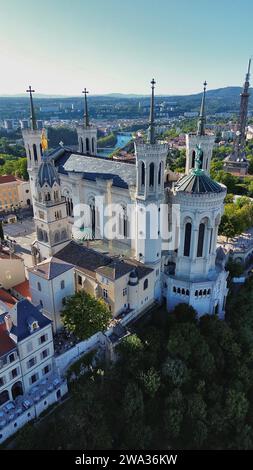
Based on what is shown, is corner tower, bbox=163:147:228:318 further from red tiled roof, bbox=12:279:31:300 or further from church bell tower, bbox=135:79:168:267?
red tiled roof, bbox=12:279:31:300

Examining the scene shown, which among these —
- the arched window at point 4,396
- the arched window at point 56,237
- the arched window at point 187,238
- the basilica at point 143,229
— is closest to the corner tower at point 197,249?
the arched window at point 187,238

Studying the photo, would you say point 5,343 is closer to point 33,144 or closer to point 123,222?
point 123,222

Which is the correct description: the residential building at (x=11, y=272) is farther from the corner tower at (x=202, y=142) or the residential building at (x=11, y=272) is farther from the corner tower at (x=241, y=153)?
the corner tower at (x=241, y=153)

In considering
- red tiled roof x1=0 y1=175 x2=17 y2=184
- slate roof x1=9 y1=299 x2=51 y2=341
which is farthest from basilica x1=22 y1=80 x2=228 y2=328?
red tiled roof x1=0 y1=175 x2=17 y2=184

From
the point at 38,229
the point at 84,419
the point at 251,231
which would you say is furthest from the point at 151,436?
the point at 251,231

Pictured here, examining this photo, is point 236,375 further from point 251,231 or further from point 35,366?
point 251,231

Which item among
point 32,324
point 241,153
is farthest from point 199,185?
point 241,153
